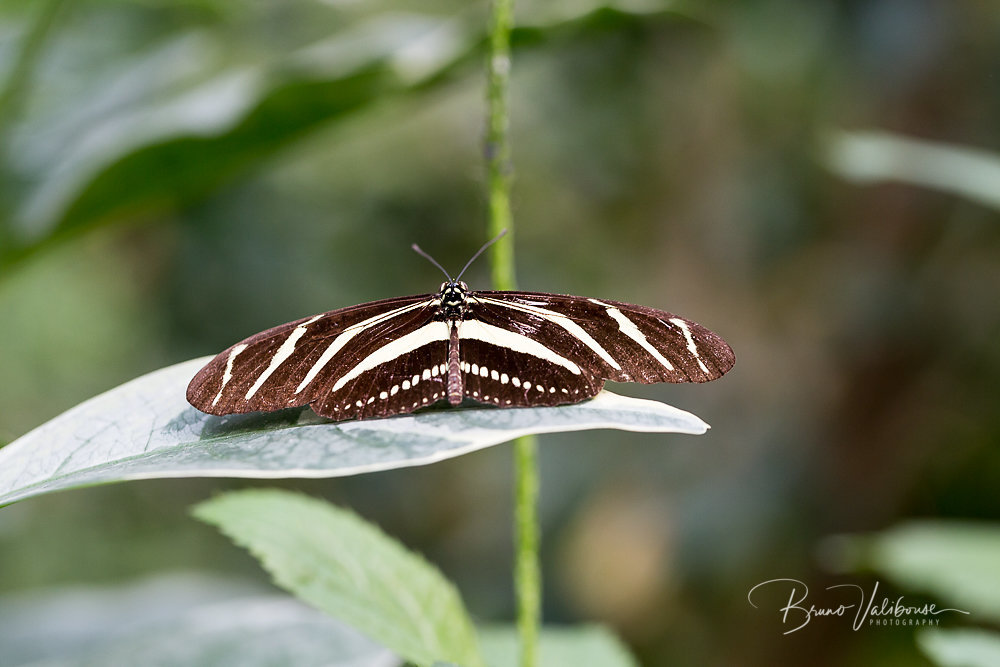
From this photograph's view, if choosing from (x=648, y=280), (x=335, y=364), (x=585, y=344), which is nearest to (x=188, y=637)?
(x=335, y=364)

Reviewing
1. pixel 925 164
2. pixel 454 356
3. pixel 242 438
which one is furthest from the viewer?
pixel 925 164

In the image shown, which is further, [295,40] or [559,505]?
[295,40]

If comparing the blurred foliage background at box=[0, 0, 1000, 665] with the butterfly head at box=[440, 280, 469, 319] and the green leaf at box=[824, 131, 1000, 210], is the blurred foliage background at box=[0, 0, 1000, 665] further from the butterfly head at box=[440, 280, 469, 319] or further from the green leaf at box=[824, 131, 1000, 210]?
the butterfly head at box=[440, 280, 469, 319]

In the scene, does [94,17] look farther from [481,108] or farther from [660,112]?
[660,112]

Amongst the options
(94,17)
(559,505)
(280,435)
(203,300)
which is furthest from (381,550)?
(203,300)

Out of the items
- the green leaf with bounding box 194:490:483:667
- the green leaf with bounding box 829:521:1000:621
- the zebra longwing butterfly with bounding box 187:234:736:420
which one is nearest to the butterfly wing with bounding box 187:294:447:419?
the zebra longwing butterfly with bounding box 187:234:736:420

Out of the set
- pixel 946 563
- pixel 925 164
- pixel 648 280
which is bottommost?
pixel 946 563

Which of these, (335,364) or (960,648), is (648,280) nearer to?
(960,648)
